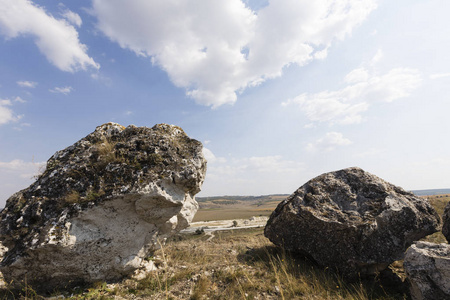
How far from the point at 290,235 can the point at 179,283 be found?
415 centimetres

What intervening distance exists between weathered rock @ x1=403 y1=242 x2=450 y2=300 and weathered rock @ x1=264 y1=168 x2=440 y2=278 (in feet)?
4.37

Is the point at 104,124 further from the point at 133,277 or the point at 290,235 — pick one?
the point at 290,235

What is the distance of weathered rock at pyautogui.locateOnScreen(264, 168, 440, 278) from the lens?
245 inches

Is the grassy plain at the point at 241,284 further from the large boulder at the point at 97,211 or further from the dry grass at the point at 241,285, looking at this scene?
the large boulder at the point at 97,211

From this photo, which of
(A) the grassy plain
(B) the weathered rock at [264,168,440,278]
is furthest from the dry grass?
(B) the weathered rock at [264,168,440,278]

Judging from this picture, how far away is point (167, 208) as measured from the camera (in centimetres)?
586

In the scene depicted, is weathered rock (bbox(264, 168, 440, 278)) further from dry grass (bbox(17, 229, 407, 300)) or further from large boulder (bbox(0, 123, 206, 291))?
large boulder (bbox(0, 123, 206, 291))

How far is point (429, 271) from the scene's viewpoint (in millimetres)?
4512

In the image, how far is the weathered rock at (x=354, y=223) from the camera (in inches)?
245

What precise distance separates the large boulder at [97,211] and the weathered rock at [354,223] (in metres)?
3.98

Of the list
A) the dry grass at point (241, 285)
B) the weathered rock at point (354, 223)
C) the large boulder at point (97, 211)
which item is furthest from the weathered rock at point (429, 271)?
the large boulder at point (97, 211)

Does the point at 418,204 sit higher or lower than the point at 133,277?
higher

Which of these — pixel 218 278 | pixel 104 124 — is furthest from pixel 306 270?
pixel 104 124

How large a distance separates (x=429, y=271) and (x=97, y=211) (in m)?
7.95
